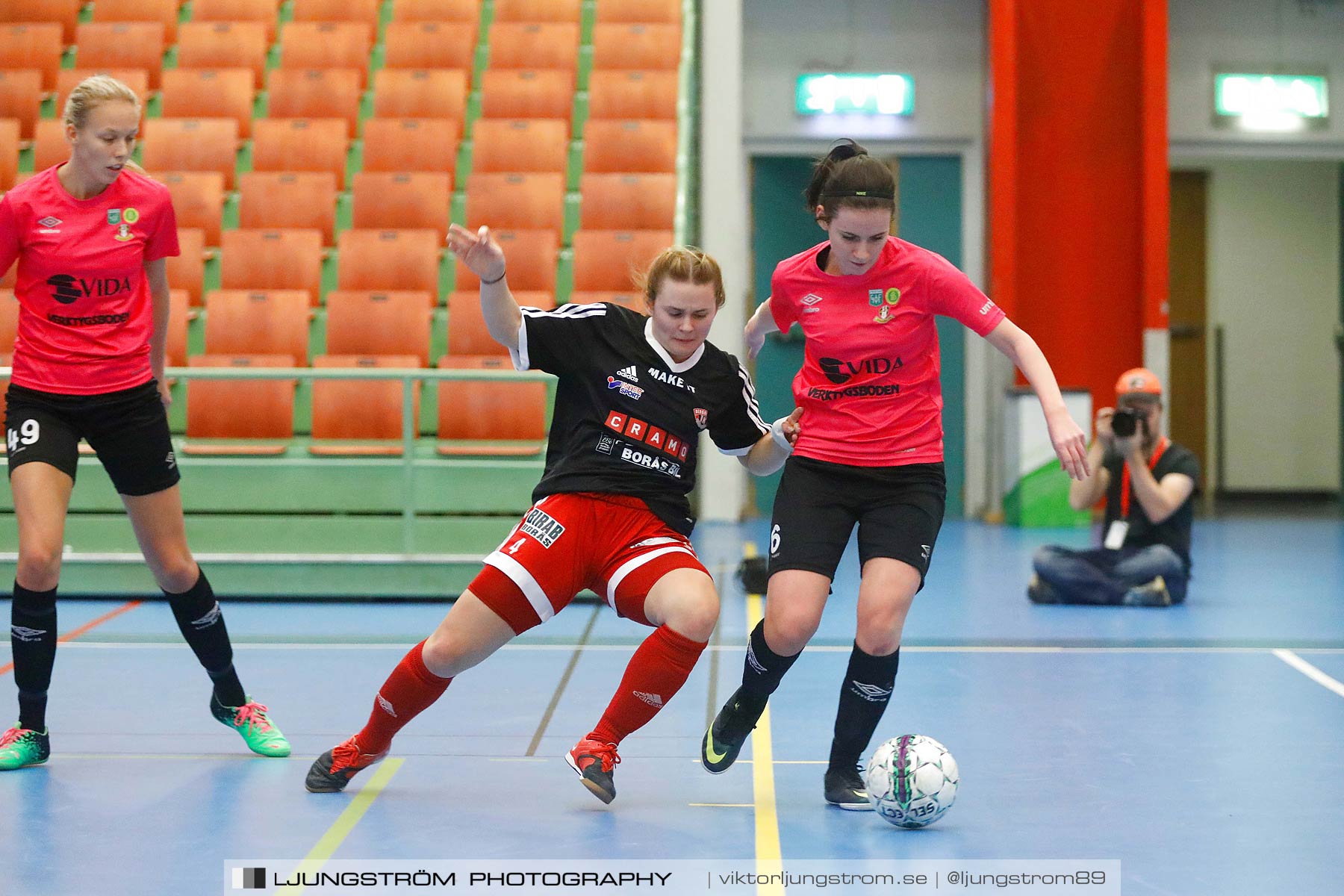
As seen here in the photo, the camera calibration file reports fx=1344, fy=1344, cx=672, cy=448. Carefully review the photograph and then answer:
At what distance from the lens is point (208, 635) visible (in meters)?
4.01

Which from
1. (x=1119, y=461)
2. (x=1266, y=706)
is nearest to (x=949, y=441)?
(x=1119, y=461)

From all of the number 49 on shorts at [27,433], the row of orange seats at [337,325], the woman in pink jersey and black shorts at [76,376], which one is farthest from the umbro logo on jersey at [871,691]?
the row of orange seats at [337,325]

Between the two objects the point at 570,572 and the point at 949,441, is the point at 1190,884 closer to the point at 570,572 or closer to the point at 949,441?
the point at 570,572

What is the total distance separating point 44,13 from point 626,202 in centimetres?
503

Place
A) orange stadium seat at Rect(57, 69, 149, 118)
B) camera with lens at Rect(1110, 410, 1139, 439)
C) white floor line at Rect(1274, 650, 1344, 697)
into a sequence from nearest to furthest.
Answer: white floor line at Rect(1274, 650, 1344, 697)
camera with lens at Rect(1110, 410, 1139, 439)
orange stadium seat at Rect(57, 69, 149, 118)

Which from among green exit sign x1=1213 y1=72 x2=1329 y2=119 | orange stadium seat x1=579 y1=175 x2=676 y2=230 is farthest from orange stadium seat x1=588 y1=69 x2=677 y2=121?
green exit sign x1=1213 y1=72 x2=1329 y2=119

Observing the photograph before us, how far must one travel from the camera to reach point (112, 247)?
3.80 m

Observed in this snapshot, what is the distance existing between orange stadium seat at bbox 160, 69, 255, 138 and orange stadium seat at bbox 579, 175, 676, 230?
2666mm

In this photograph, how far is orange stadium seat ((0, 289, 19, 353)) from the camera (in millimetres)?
7520

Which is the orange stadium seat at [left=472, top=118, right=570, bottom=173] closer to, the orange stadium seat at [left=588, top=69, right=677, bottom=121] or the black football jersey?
the orange stadium seat at [left=588, top=69, right=677, bottom=121]

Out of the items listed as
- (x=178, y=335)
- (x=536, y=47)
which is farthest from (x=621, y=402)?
(x=536, y=47)

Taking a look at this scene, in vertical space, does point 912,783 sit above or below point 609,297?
below

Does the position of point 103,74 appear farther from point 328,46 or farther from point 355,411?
point 355,411

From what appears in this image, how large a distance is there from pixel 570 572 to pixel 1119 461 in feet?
13.9
